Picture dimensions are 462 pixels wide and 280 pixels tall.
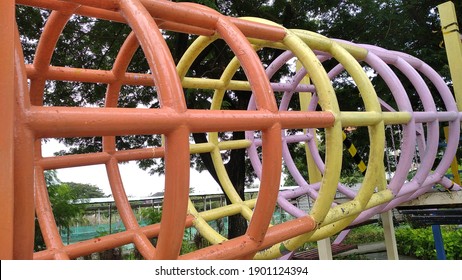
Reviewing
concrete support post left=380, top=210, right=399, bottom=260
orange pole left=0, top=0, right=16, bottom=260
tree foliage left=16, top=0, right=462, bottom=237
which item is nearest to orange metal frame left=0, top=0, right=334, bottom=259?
orange pole left=0, top=0, right=16, bottom=260

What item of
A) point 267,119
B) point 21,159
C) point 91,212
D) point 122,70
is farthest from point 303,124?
point 91,212

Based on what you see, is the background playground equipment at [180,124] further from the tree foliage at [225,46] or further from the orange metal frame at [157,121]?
the tree foliage at [225,46]

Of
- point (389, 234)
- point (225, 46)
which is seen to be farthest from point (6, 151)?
point (225, 46)

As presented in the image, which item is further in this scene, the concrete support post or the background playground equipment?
the concrete support post

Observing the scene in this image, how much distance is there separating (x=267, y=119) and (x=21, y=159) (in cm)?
75

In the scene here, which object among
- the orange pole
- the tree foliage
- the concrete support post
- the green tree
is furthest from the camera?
the green tree

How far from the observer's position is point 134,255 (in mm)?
8094

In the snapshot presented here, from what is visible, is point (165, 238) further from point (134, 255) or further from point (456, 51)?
point (134, 255)

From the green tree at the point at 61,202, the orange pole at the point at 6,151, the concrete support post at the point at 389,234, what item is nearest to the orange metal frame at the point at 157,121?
the orange pole at the point at 6,151

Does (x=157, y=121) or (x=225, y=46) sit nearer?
(x=157, y=121)

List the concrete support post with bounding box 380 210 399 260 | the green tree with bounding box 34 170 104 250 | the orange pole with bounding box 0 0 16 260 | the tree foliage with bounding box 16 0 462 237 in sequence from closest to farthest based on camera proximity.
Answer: the orange pole with bounding box 0 0 16 260 → the concrete support post with bounding box 380 210 399 260 → the tree foliage with bounding box 16 0 462 237 → the green tree with bounding box 34 170 104 250

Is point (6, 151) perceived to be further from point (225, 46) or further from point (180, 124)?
point (225, 46)

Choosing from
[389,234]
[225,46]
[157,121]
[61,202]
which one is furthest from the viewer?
[61,202]

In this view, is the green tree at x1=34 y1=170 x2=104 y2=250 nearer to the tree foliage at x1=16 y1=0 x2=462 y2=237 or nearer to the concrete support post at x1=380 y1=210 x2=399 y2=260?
the tree foliage at x1=16 y1=0 x2=462 y2=237
